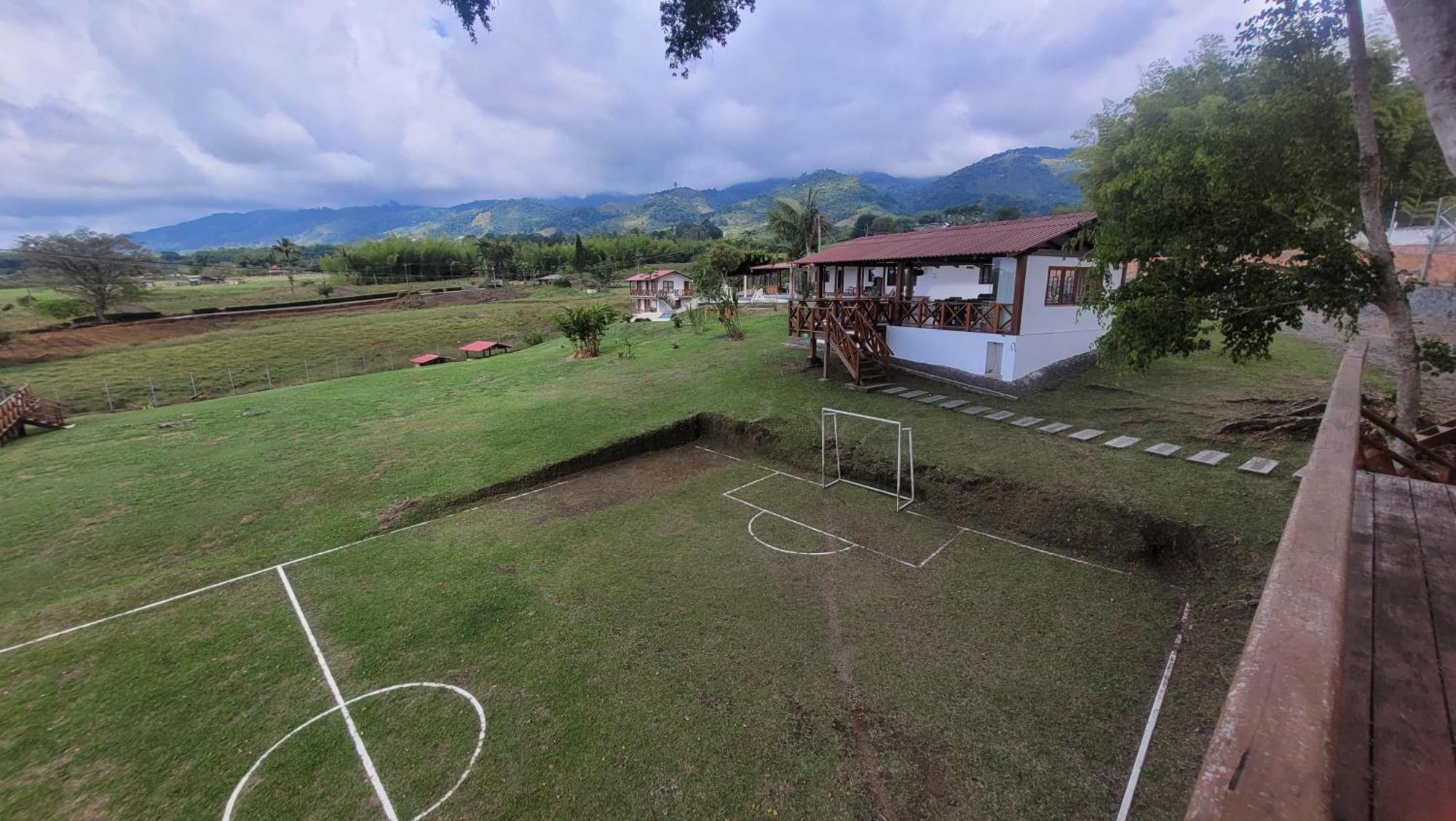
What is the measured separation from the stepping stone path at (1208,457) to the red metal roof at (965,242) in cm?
594

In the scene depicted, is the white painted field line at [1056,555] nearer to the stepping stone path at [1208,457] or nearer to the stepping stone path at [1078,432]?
the stepping stone path at [1078,432]

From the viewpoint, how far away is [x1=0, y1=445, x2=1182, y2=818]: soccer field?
4602 mm

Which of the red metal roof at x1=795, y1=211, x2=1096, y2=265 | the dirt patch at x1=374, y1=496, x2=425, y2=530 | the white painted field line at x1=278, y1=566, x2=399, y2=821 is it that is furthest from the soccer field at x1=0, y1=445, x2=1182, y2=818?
the red metal roof at x1=795, y1=211, x2=1096, y2=265

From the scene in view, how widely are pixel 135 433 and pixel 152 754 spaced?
1482cm

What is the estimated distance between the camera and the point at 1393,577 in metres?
2.70

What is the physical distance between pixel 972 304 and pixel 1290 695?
51.5 ft

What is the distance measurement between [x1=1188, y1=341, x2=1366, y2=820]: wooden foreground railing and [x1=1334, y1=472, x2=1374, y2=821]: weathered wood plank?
10 cm

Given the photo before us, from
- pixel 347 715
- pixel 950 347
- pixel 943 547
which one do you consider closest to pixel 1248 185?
pixel 943 547

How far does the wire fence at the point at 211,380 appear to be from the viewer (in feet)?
77.3

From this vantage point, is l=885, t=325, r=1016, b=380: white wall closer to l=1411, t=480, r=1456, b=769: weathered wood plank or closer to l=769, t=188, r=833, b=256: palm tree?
l=1411, t=480, r=1456, b=769: weathered wood plank

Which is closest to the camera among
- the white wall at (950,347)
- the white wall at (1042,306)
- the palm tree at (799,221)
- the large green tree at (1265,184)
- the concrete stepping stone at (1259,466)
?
the large green tree at (1265,184)

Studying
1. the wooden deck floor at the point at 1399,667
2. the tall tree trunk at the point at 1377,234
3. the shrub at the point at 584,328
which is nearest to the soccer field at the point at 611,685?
the wooden deck floor at the point at 1399,667

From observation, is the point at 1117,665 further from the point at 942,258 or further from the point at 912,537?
the point at 942,258

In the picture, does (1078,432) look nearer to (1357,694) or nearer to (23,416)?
(1357,694)
